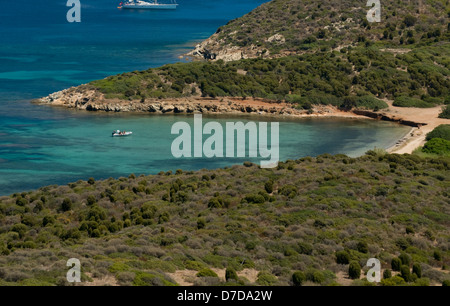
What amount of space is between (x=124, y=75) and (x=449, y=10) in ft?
238

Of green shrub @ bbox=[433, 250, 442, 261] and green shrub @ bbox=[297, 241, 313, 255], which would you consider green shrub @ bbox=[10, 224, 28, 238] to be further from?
green shrub @ bbox=[433, 250, 442, 261]

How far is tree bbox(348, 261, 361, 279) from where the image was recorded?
35.1 metres

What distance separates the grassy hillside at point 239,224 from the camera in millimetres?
34656

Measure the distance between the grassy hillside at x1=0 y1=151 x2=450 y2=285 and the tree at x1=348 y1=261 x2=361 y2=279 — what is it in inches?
23.1

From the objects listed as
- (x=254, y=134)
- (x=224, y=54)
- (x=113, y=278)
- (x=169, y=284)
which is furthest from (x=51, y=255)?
(x=224, y=54)

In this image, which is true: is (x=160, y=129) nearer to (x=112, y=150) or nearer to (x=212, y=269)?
(x=112, y=150)

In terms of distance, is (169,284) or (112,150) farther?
(112,150)

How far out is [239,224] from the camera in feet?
143

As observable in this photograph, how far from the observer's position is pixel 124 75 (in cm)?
10862

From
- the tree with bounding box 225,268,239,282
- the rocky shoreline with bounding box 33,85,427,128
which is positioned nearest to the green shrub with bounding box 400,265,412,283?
the tree with bounding box 225,268,239,282

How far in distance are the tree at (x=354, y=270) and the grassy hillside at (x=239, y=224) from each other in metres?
0.59

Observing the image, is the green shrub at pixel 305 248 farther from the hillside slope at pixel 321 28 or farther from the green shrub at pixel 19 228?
the hillside slope at pixel 321 28

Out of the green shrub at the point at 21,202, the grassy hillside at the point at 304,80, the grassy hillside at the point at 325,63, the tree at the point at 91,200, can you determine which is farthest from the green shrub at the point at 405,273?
the grassy hillside at the point at 304,80

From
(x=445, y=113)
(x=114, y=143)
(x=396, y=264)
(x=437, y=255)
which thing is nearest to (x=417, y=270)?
(x=396, y=264)
